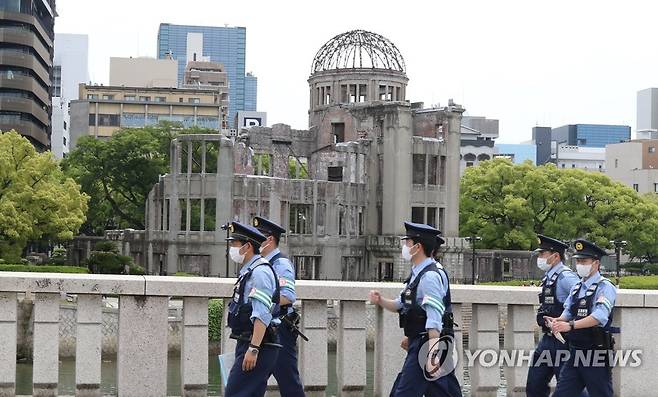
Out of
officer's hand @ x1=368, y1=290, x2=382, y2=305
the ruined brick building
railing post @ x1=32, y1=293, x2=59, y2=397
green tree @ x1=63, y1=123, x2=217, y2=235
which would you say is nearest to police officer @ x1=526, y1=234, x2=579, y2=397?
officer's hand @ x1=368, y1=290, x2=382, y2=305

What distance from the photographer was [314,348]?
1188 centimetres

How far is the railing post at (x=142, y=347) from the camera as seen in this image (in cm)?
1150

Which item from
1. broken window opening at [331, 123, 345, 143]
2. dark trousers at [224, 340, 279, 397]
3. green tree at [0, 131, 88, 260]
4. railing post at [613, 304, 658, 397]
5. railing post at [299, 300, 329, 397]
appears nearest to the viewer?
dark trousers at [224, 340, 279, 397]

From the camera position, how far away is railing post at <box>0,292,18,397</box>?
11.2 meters

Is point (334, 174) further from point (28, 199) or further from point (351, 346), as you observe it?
point (351, 346)

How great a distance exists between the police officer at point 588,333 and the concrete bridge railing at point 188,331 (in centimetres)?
83

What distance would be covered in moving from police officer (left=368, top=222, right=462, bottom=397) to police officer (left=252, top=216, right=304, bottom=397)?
86 centimetres

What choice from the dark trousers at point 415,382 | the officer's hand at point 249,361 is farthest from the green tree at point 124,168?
the officer's hand at point 249,361

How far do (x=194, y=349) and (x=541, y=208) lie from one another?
7320cm

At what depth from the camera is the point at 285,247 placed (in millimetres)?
65125

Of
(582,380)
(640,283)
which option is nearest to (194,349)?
(582,380)

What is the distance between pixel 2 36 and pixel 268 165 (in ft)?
91.8

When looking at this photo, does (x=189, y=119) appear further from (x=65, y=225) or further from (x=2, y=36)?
(x=65, y=225)

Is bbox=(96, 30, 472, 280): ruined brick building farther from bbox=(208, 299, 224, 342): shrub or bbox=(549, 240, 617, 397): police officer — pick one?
bbox=(549, 240, 617, 397): police officer
